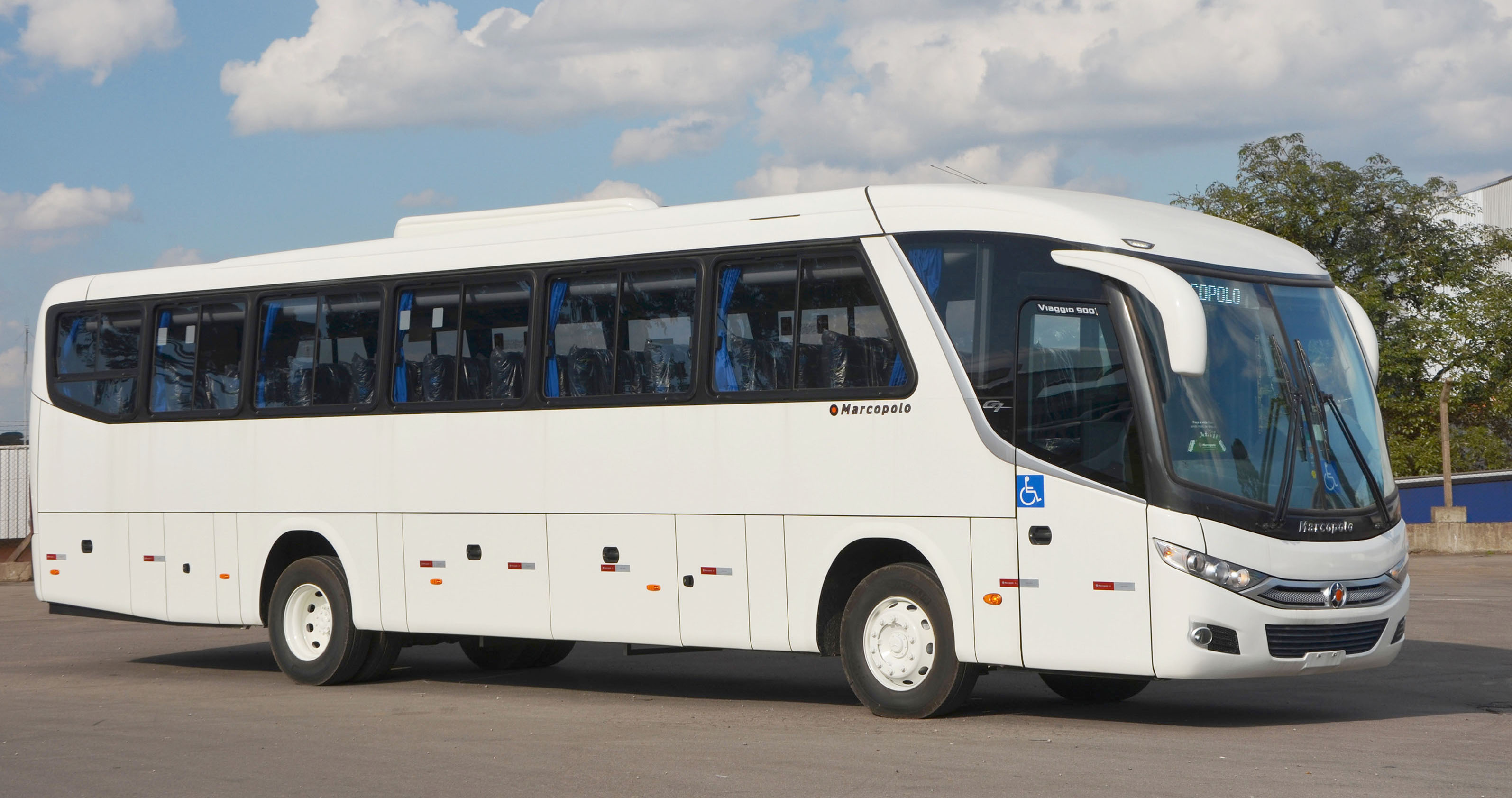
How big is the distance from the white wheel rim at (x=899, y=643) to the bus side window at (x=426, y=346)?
4221mm

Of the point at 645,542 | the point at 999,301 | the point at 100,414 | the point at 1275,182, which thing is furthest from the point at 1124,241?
the point at 1275,182

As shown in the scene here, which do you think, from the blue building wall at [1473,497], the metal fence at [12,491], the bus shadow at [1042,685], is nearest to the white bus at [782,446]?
the bus shadow at [1042,685]

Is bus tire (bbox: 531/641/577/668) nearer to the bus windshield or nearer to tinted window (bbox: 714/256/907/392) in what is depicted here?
tinted window (bbox: 714/256/907/392)

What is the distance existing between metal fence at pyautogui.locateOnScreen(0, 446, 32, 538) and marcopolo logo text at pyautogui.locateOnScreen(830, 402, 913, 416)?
31.0m

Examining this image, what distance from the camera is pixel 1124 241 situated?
10.2 m

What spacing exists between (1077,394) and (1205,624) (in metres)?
1.56

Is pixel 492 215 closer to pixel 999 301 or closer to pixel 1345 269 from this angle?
pixel 999 301

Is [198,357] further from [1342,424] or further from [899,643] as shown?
[1342,424]

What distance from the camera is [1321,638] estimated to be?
10.0m

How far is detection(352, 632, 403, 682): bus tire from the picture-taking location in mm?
14180

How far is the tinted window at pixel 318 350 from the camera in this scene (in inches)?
548

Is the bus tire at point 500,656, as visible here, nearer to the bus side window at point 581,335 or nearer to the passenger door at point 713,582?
the bus side window at point 581,335

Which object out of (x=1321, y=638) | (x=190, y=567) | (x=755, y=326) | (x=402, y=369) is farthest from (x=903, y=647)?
(x=190, y=567)

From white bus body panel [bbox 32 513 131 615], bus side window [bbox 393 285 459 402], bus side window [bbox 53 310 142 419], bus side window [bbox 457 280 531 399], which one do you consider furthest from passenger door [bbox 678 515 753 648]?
bus side window [bbox 53 310 142 419]
